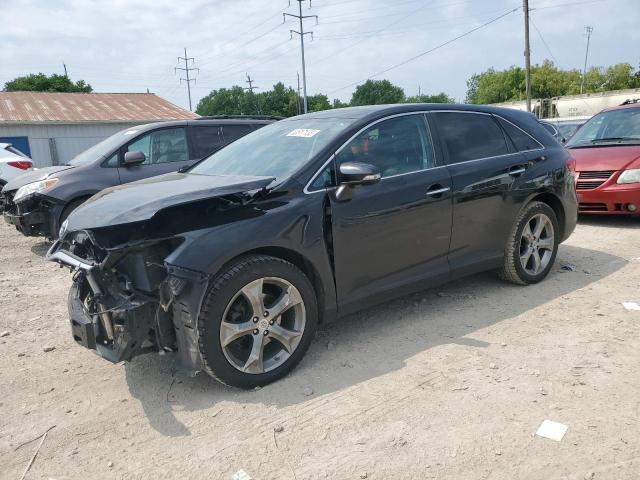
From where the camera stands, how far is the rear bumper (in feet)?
23.8

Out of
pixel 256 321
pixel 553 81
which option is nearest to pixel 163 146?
pixel 256 321

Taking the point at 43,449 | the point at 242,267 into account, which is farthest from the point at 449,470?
the point at 43,449

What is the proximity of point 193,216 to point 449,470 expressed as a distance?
6.40 ft

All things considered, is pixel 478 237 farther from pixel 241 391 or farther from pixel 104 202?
pixel 104 202

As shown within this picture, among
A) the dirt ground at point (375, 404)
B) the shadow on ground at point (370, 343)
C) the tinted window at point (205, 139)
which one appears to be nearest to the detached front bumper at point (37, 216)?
the tinted window at point (205, 139)

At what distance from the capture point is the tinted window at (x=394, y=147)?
3.81m

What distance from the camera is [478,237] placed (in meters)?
4.47

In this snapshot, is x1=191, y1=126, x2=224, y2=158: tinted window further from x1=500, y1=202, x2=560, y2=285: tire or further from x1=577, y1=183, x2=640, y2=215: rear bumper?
x1=577, y1=183, x2=640, y2=215: rear bumper

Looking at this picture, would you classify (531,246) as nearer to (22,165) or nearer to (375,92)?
(22,165)

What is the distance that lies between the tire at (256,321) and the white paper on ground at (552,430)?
147 centimetres

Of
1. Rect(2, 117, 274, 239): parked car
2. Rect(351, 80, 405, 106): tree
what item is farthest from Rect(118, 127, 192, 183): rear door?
Rect(351, 80, 405, 106): tree

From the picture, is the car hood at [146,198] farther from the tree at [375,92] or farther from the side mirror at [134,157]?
the tree at [375,92]

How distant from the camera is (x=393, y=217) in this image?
382 centimetres

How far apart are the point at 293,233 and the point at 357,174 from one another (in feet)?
1.89
